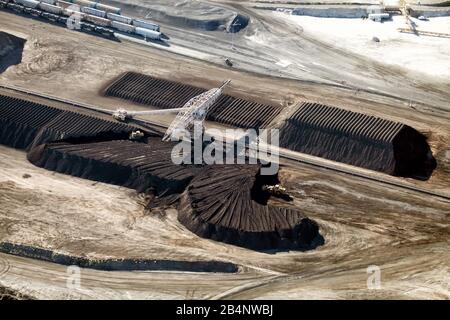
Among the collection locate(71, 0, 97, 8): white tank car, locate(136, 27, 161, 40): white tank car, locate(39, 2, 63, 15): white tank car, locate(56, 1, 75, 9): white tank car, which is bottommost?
locate(136, 27, 161, 40): white tank car

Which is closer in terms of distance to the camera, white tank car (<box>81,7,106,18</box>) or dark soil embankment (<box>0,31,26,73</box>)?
dark soil embankment (<box>0,31,26,73</box>)

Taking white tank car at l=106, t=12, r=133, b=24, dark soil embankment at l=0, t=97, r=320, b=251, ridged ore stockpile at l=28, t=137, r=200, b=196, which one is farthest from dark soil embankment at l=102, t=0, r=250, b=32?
ridged ore stockpile at l=28, t=137, r=200, b=196

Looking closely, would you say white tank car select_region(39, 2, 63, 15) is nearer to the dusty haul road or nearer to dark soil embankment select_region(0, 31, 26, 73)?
dark soil embankment select_region(0, 31, 26, 73)

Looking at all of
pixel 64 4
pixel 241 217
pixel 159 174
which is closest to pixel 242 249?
pixel 241 217

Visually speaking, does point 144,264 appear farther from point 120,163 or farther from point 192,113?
point 192,113

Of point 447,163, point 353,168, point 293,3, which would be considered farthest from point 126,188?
point 293,3

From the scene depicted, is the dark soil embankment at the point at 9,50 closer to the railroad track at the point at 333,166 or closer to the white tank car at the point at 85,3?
the white tank car at the point at 85,3

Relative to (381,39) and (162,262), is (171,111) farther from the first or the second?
(381,39)

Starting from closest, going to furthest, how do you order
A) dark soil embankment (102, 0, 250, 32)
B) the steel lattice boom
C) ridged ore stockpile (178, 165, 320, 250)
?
ridged ore stockpile (178, 165, 320, 250) < the steel lattice boom < dark soil embankment (102, 0, 250, 32)
